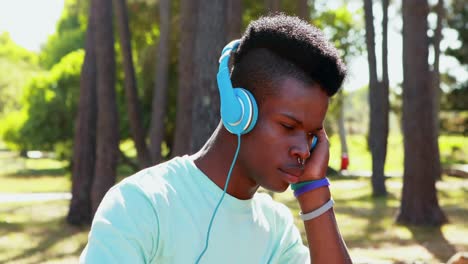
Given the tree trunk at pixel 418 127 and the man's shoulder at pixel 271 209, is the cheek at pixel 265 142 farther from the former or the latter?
the tree trunk at pixel 418 127

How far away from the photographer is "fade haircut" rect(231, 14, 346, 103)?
2252 millimetres

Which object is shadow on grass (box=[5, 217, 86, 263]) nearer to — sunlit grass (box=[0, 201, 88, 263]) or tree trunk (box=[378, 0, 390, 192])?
sunlit grass (box=[0, 201, 88, 263])

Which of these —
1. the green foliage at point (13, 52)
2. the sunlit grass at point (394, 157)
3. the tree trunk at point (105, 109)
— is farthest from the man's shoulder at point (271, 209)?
the green foliage at point (13, 52)

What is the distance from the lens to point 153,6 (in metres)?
31.3

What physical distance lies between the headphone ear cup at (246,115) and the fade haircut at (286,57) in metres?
0.04

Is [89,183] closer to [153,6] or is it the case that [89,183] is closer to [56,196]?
[56,196]

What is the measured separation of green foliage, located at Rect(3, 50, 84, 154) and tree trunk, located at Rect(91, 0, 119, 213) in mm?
13914

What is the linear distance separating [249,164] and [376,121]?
1948 centimetres

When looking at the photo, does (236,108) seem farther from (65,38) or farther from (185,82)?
(65,38)

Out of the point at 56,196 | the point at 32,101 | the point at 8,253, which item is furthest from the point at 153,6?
the point at 8,253

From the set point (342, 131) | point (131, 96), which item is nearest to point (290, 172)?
point (131, 96)

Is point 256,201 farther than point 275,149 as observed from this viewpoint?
Yes

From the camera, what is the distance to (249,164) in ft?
7.49

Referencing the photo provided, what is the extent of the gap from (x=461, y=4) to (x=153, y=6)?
15.4m
